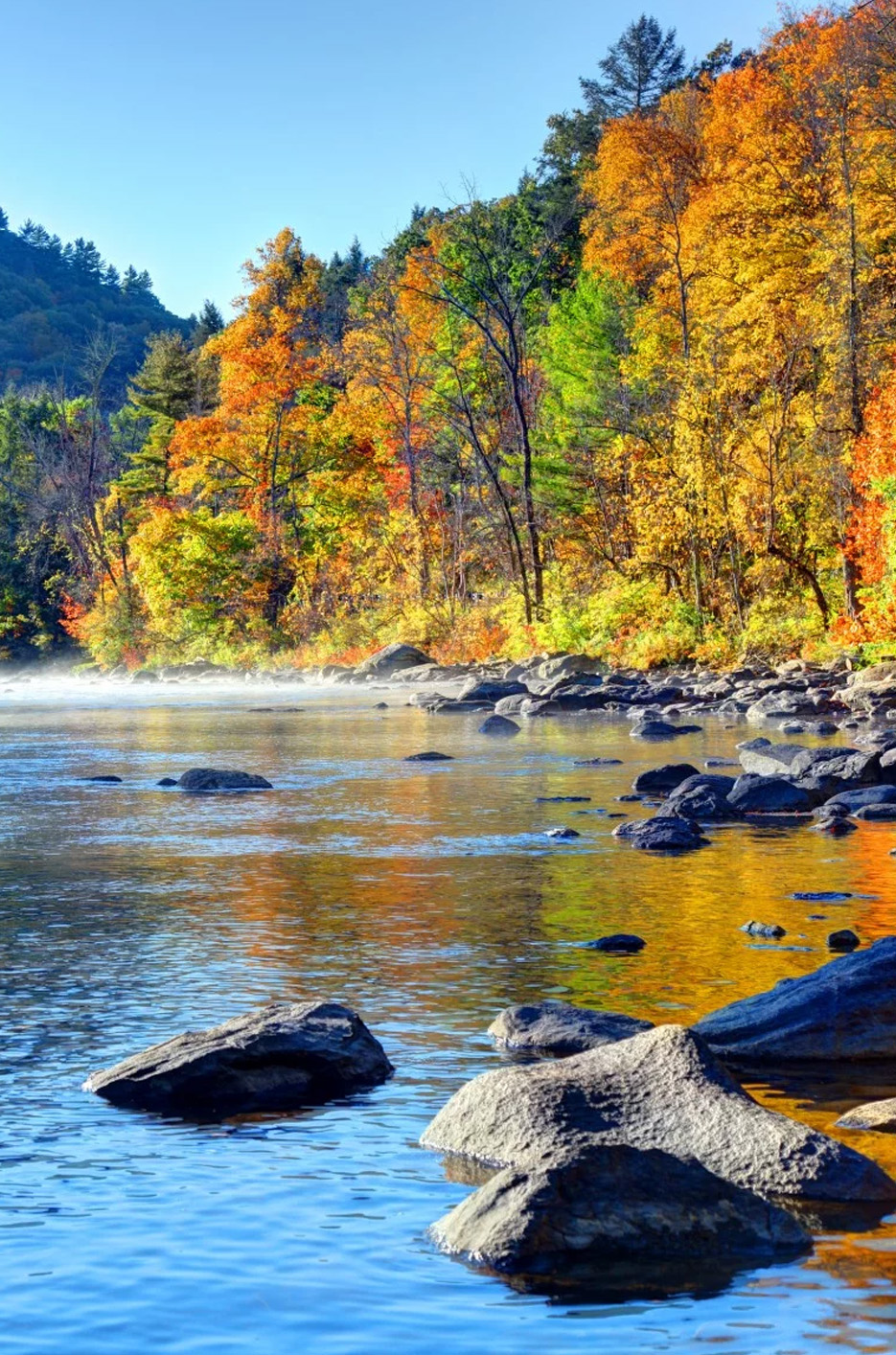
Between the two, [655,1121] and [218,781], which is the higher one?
[218,781]

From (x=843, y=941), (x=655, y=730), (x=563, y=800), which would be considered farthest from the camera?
(x=655, y=730)

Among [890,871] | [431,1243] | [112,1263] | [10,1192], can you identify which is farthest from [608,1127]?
[890,871]

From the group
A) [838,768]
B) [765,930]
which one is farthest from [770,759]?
[765,930]

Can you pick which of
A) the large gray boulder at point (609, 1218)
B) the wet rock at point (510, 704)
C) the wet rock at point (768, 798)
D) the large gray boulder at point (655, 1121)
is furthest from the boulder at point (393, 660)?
the large gray boulder at point (609, 1218)

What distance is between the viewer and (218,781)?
1862cm

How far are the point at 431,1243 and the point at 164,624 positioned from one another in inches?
2299

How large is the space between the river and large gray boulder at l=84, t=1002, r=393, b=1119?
145 mm

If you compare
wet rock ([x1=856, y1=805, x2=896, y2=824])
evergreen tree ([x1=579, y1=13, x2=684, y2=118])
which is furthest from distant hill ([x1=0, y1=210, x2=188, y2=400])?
wet rock ([x1=856, y1=805, x2=896, y2=824])

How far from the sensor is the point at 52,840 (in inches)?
564

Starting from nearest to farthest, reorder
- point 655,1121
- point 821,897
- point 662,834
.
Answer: point 655,1121
point 821,897
point 662,834

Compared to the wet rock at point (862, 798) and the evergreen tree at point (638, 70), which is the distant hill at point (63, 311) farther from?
the wet rock at point (862, 798)

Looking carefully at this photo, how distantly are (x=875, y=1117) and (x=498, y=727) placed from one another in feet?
67.5

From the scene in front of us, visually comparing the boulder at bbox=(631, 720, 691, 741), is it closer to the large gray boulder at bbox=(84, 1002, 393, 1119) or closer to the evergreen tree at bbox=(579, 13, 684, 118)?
the large gray boulder at bbox=(84, 1002, 393, 1119)

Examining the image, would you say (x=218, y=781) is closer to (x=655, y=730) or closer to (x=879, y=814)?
(x=879, y=814)
